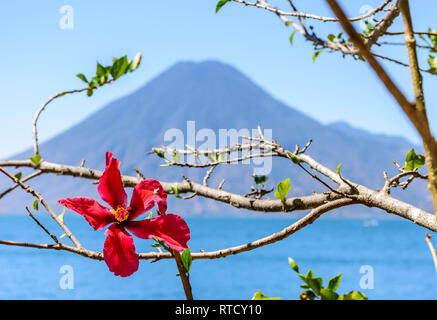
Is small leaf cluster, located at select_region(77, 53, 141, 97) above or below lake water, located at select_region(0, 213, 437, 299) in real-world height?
below

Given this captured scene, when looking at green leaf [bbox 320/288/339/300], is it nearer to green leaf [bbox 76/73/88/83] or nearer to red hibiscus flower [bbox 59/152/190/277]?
red hibiscus flower [bbox 59/152/190/277]

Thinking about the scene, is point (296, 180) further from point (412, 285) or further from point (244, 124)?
point (412, 285)

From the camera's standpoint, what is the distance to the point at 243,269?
61125 mm

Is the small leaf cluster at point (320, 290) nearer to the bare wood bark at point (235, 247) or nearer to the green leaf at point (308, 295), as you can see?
the green leaf at point (308, 295)

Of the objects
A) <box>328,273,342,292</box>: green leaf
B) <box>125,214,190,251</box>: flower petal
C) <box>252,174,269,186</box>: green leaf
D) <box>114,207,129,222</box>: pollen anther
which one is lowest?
<box>328,273,342,292</box>: green leaf

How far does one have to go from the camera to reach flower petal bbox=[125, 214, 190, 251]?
48cm

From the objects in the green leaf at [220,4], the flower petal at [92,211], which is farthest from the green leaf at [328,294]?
the green leaf at [220,4]

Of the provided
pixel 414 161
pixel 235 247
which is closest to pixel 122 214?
pixel 235 247

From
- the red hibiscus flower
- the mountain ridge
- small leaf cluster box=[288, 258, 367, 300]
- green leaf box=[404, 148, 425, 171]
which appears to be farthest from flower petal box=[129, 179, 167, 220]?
the mountain ridge

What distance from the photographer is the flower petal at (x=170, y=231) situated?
1.57 feet

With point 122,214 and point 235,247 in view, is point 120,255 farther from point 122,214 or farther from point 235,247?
point 235,247

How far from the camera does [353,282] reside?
4656cm

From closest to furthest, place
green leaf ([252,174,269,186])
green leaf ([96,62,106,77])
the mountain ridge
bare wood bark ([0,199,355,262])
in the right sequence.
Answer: bare wood bark ([0,199,355,262]) → green leaf ([96,62,106,77]) → green leaf ([252,174,269,186]) → the mountain ridge

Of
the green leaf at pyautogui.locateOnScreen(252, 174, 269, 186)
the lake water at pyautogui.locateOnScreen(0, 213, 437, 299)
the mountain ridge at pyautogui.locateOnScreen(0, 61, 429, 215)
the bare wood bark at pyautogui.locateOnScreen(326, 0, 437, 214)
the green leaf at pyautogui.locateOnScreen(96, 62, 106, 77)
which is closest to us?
the bare wood bark at pyautogui.locateOnScreen(326, 0, 437, 214)
